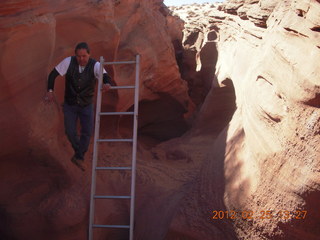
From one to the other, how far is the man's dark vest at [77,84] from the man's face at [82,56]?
45 mm

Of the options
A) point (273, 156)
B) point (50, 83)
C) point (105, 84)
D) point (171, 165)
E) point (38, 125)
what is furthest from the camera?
point (171, 165)

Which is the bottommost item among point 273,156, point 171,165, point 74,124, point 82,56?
point 171,165

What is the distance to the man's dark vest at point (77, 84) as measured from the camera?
182 inches

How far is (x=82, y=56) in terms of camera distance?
457 centimetres

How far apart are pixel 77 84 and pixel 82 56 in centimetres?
32

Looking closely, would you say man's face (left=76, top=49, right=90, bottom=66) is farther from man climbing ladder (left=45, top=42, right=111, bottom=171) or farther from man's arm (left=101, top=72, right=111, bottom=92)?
man's arm (left=101, top=72, right=111, bottom=92)

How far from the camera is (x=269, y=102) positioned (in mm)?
4602

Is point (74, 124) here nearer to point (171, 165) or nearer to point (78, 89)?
point (78, 89)

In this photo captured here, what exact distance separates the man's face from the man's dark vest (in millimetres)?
45

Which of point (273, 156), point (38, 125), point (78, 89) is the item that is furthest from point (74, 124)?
point (273, 156)

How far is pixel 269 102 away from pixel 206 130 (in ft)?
14.2

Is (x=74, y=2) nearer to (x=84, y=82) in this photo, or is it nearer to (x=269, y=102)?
(x=84, y=82)

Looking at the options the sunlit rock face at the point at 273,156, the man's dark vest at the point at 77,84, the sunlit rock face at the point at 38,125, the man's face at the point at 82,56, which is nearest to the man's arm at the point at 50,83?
the man's dark vest at the point at 77,84

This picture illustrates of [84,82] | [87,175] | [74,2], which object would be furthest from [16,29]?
[87,175]
